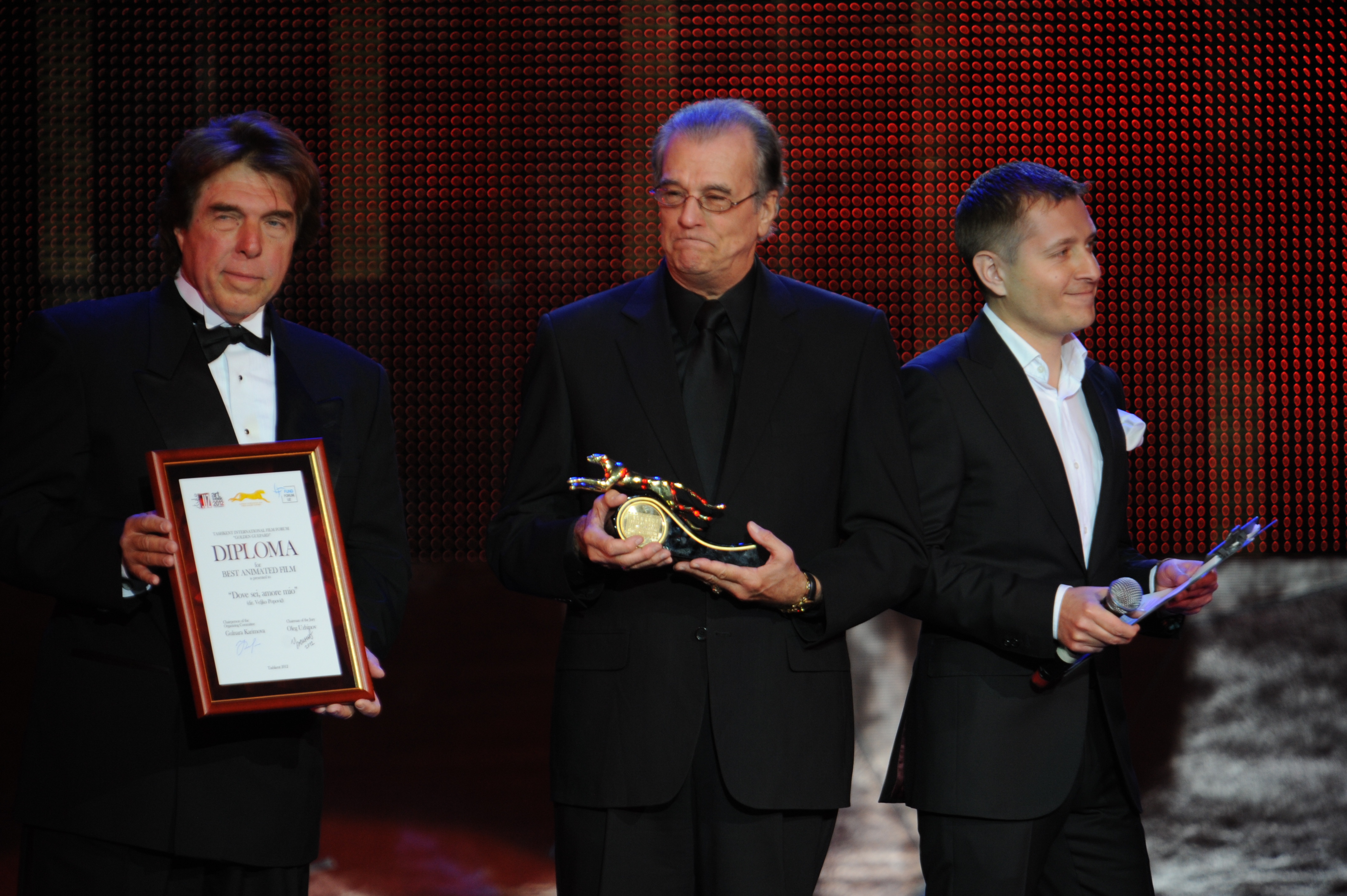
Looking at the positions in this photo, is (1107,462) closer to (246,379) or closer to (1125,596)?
(1125,596)

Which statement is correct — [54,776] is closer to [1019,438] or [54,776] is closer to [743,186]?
[743,186]

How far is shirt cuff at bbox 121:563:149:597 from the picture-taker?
1792 millimetres

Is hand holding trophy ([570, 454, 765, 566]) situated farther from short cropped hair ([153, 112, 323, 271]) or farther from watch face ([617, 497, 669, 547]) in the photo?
short cropped hair ([153, 112, 323, 271])

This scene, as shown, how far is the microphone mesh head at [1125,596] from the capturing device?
201cm

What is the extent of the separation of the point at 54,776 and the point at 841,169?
8.54 feet

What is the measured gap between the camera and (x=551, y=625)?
12.3ft

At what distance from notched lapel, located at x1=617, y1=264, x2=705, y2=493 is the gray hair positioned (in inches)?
8.9

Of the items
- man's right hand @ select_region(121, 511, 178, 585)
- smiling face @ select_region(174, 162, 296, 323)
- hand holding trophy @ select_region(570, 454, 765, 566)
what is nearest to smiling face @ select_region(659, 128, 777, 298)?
hand holding trophy @ select_region(570, 454, 765, 566)

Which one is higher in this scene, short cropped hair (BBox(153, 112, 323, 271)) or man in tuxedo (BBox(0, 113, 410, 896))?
short cropped hair (BBox(153, 112, 323, 271))

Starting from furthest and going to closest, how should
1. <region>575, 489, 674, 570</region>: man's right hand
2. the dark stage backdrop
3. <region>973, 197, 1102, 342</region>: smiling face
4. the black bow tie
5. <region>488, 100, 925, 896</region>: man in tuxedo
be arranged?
1. the dark stage backdrop
2. <region>973, 197, 1102, 342</region>: smiling face
3. the black bow tie
4. <region>488, 100, 925, 896</region>: man in tuxedo
5. <region>575, 489, 674, 570</region>: man's right hand

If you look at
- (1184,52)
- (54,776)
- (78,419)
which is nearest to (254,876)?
(54,776)

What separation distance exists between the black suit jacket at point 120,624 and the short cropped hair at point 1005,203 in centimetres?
131

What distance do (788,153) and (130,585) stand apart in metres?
2.33

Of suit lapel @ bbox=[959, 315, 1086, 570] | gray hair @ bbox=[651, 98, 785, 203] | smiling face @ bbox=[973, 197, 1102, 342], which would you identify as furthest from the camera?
smiling face @ bbox=[973, 197, 1102, 342]
